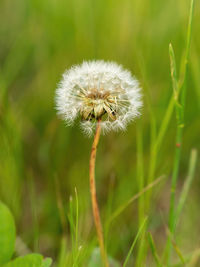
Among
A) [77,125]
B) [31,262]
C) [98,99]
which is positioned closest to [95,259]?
[31,262]

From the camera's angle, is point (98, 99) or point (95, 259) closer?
point (98, 99)

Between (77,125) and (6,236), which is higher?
(77,125)

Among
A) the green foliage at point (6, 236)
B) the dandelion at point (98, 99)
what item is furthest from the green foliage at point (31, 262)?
the dandelion at point (98, 99)

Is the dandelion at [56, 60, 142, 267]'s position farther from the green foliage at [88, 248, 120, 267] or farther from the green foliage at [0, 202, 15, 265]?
the green foliage at [0, 202, 15, 265]

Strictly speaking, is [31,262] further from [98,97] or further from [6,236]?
[98,97]

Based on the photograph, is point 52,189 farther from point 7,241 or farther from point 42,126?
point 7,241

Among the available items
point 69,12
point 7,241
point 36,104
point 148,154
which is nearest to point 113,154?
point 148,154

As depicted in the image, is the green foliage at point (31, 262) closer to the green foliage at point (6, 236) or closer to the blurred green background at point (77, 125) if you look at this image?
the green foliage at point (6, 236)
